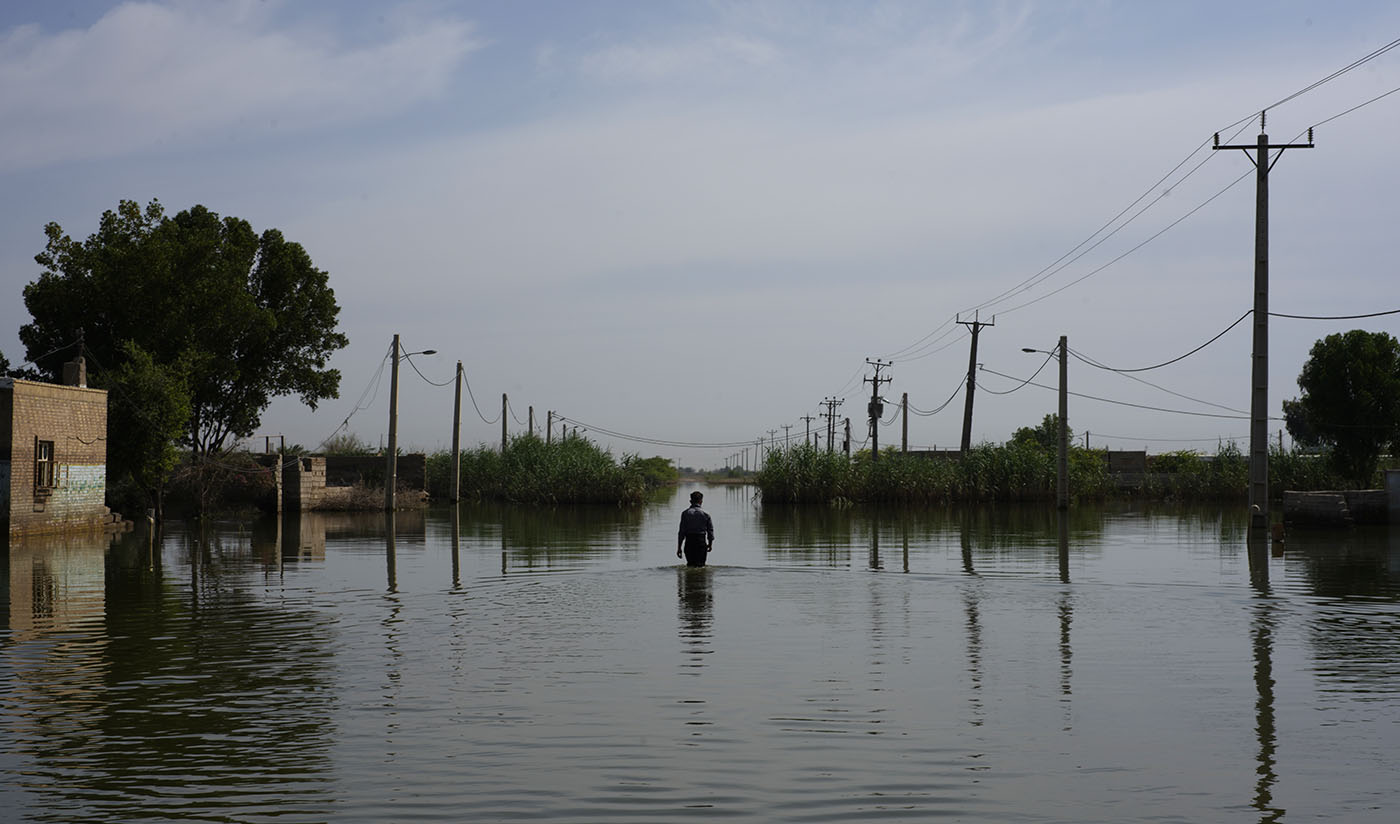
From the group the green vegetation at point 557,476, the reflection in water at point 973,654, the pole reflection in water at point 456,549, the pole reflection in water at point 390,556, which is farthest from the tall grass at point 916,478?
the reflection in water at point 973,654

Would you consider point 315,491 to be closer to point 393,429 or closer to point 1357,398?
point 393,429

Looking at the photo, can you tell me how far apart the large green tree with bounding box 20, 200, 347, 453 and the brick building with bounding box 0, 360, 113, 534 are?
15.6 feet

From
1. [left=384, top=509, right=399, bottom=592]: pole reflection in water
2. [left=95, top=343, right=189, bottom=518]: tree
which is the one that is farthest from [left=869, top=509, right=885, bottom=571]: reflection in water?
[left=95, top=343, right=189, bottom=518]: tree

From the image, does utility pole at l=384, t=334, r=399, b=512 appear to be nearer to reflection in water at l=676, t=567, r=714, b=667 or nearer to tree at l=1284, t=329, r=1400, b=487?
reflection in water at l=676, t=567, r=714, b=667

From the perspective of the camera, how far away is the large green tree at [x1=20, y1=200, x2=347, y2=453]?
4294 cm

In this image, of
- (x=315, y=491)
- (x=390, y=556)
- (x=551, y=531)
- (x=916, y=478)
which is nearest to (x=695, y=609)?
(x=390, y=556)

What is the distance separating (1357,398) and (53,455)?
5265cm

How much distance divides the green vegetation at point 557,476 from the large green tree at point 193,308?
1476cm

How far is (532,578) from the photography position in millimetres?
21922

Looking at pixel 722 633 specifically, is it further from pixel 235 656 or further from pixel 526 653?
pixel 235 656

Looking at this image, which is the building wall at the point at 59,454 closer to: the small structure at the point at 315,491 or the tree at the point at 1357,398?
the small structure at the point at 315,491

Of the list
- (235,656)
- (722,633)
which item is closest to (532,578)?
(722,633)

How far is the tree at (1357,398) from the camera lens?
55.4 m

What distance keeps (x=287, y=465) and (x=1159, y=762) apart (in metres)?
45.5
